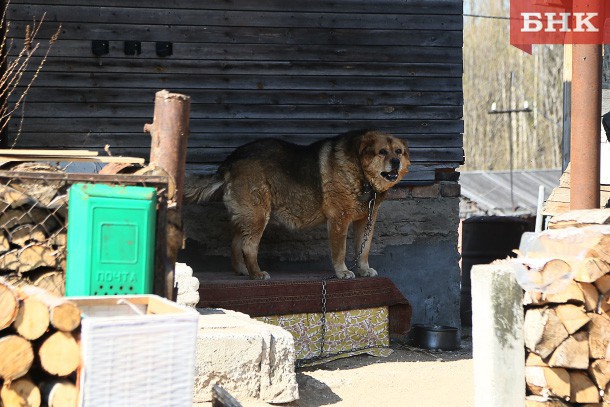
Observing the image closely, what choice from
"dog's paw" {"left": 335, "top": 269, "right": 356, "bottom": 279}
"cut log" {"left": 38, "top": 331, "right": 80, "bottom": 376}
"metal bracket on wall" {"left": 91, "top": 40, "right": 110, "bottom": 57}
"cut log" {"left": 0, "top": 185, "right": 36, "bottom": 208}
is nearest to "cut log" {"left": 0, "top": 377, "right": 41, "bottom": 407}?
"cut log" {"left": 38, "top": 331, "right": 80, "bottom": 376}

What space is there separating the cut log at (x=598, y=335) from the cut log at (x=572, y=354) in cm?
4

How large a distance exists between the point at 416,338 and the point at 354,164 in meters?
2.06

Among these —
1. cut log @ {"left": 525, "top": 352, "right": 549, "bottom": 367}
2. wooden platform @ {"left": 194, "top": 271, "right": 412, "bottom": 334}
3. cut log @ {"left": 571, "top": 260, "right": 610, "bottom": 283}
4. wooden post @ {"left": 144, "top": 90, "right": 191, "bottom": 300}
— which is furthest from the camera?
wooden platform @ {"left": 194, "top": 271, "right": 412, "bottom": 334}

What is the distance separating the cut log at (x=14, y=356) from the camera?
324cm

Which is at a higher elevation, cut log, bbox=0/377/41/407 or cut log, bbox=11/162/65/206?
cut log, bbox=11/162/65/206

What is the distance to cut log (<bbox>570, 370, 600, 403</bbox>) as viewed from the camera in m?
5.06

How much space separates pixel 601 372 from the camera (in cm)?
506

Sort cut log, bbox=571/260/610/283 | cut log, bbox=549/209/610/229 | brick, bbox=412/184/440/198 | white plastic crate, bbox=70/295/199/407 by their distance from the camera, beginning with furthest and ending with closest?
brick, bbox=412/184/440/198 → cut log, bbox=549/209/610/229 → cut log, bbox=571/260/610/283 → white plastic crate, bbox=70/295/199/407

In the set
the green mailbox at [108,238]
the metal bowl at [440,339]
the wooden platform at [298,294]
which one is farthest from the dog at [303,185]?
the green mailbox at [108,238]

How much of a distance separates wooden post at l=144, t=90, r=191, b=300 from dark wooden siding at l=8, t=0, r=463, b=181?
5.51 metres

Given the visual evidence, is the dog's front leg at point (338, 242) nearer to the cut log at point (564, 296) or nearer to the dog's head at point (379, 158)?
the dog's head at point (379, 158)

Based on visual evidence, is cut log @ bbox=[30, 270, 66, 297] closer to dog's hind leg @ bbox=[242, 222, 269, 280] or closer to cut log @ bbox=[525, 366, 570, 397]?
cut log @ bbox=[525, 366, 570, 397]

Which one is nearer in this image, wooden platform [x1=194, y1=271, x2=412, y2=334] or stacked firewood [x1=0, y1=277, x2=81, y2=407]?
stacked firewood [x1=0, y1=277, x2=81, y2=407]

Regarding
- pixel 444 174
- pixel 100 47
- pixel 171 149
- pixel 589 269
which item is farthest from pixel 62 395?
pixel 444 174
